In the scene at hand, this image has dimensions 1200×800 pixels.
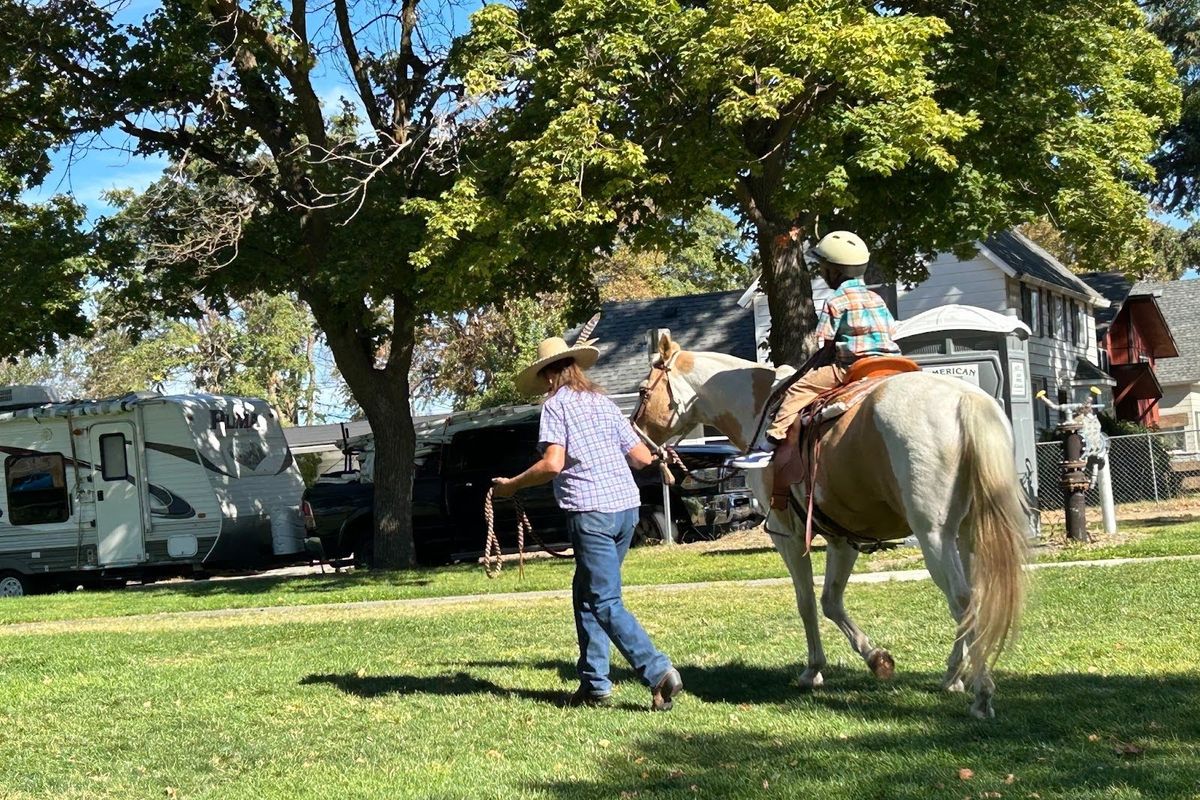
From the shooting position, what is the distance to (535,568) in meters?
19.2

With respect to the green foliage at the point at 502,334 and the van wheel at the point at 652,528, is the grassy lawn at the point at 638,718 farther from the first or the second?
the green foliage at the point at 502,334

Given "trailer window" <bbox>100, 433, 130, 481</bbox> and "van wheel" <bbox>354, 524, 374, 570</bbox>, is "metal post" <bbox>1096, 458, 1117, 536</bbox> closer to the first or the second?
"van wheel" <bbox>354, 524, 374, 570</bbox>

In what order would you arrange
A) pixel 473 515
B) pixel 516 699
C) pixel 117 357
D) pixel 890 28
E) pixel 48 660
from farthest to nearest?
pixel 117 357, pixel 473 515, pixel 890 28, pixel 48 660, pixel 516 699

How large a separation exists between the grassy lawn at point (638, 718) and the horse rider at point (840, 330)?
63.3 inches

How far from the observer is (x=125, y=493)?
22.8 meters

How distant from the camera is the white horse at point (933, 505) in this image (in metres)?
6.39

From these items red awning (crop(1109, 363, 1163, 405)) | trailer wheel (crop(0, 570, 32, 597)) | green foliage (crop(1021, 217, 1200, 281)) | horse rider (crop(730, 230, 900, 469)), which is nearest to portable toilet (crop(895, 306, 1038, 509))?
horse rider (crop(730, 230, 900, 469))

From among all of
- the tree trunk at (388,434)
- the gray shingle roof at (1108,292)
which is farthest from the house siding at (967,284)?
the tree trunk at (388,434)

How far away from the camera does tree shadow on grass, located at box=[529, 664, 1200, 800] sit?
5.14 metres

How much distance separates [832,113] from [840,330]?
978 centimetres

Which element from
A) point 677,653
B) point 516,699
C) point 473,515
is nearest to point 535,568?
point 473,515

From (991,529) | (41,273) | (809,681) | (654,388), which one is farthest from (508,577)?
(991,529)

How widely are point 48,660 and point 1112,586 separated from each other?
353 inches

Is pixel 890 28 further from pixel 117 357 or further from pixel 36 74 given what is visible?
pixel 117 357
